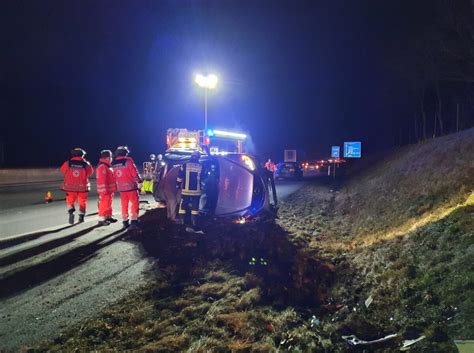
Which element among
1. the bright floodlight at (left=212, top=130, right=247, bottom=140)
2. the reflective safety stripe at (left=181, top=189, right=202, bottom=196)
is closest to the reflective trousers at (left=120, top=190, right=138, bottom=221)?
the reflective safety stripe at (left=181, top=189, right=202, bottom=196)

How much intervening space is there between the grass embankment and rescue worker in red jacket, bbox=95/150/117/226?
1689 millimetres

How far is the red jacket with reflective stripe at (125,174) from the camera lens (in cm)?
837

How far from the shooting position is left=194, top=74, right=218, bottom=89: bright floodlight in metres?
18.2

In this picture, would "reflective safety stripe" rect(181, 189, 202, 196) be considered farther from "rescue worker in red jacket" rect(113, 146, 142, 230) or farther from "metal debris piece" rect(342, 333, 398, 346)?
"metal debris piece" rect(342, 333, 398, 346)

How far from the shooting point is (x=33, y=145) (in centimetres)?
4481

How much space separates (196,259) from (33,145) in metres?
45.7

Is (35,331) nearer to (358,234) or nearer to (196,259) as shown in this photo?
(196,259)

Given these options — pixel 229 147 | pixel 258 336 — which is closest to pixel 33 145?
pixel 229 147

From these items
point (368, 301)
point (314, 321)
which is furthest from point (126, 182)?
point (368, 301)

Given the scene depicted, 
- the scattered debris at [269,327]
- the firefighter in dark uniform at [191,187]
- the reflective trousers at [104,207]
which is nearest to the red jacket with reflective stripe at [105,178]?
the reflective trousers at [104,207]

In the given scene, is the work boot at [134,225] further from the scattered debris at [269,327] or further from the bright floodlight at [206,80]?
the bright floodlight at [206,80]

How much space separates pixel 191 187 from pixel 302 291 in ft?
10.7

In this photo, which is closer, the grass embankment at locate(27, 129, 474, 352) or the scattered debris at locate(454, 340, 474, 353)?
the scattered debris at locate(454, 340, 474, 353)

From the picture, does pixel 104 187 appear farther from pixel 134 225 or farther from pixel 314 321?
pixel 314 321
